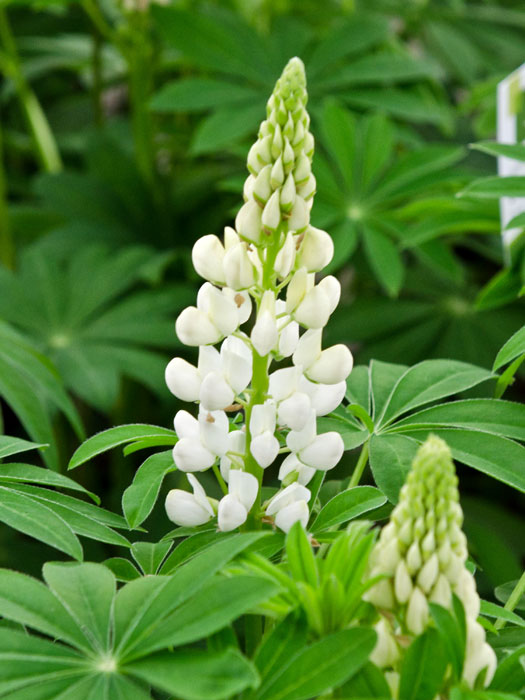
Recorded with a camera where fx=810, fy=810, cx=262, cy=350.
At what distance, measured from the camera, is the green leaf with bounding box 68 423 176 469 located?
58 cm

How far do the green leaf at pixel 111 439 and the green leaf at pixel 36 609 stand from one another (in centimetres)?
11

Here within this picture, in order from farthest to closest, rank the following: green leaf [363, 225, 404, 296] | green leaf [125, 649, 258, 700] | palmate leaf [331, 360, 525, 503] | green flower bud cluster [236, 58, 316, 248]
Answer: green leaf [363, 225, 404, 296]
palmate leaf [331, 360, 525, 503]
green flower bud cluster [236, 58, 316, 248]
green leaf [125, 649, 258, 700]

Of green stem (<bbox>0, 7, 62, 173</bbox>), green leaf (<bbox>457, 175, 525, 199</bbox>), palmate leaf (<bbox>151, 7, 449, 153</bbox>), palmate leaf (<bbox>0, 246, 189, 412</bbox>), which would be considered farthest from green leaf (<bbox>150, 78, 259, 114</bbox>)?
green leaf (<bbox>457, 175, 525, 199</bbox>)

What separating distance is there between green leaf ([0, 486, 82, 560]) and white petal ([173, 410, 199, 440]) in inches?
3.7

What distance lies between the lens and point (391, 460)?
0.60m

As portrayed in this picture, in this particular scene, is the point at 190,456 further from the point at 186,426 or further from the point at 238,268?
the point at 238,268

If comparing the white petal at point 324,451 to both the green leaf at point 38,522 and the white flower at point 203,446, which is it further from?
the green leaf at point 38,522

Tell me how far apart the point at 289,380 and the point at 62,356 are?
3.00 ft

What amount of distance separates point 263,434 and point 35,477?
0.19m

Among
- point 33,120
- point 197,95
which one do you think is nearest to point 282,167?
point 197,95

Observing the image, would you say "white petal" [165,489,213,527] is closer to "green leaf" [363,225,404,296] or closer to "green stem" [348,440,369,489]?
"green stem" [348,440,369,489]

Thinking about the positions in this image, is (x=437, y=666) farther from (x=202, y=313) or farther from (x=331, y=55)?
(x=331, y=55)

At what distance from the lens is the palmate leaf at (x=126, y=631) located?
0.40 meters

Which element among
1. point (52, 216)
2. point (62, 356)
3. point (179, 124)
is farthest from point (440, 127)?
point (62, 356)
